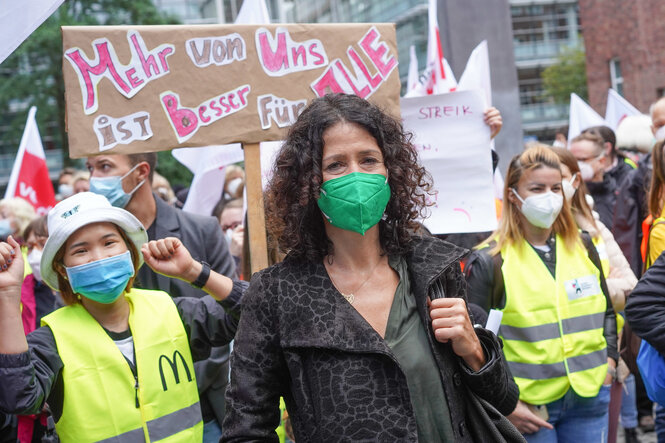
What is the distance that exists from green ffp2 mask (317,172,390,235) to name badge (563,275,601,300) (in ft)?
6.41

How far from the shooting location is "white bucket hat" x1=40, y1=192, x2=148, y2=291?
10.1 feet

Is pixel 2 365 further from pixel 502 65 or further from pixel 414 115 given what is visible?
pixel 502 65

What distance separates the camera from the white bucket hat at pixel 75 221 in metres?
3.08

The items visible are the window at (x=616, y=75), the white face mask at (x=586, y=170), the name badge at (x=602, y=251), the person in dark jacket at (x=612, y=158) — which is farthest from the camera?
the window at (x=616, y=75)

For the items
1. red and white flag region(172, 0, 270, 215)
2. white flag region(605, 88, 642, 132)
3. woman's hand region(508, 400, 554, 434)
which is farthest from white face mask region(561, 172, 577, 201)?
white flag region(605, 88, 642, 132)

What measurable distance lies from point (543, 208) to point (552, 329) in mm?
623

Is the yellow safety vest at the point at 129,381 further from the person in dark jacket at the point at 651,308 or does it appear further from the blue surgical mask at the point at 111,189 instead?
the person in dark jacket at the point at 651,308

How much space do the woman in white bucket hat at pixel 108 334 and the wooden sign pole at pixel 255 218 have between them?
0.91 feet

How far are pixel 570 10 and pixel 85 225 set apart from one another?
56.2 metres

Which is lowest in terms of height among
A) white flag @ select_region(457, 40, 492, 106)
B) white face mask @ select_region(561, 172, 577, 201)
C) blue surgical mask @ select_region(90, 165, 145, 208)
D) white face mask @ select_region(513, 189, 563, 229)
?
white face mask @ select_region(513, 189, 563, 229)

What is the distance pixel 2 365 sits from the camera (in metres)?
2.71

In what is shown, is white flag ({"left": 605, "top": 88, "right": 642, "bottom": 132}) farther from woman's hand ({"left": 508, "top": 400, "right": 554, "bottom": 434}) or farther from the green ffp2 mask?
the green ffp2 mask

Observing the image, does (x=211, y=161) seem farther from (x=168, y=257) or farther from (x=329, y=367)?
(x=329, y=367)

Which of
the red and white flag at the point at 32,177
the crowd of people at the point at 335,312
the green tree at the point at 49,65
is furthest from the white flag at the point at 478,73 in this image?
the green tree at the point at 49,65
